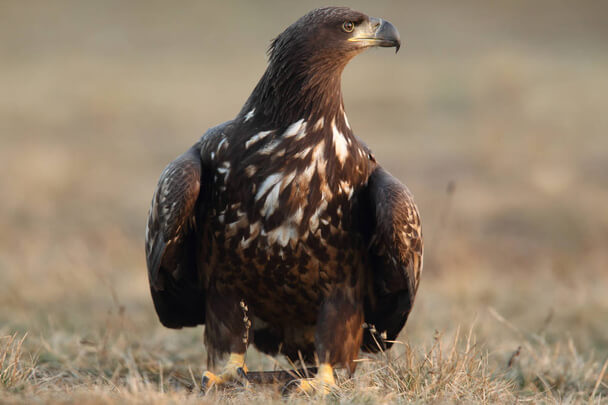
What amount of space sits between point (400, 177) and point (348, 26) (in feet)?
29.7

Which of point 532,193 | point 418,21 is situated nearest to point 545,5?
point 418,21

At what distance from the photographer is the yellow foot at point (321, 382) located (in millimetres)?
4176

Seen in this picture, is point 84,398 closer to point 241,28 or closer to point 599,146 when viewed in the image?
point 599,146

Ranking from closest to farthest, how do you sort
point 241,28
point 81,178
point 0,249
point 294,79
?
point 294,79
point 0,249
point 81,178
point 241,28

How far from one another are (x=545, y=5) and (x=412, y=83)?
15.6m

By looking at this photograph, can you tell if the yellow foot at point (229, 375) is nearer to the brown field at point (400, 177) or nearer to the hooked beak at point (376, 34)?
the brown field at point (400, 177)

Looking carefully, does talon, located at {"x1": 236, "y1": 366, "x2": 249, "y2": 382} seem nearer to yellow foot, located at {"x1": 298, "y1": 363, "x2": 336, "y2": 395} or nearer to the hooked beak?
yellow foot, located at {"x1": 298, "y1": 363, "x2": 336, "y2": 395}

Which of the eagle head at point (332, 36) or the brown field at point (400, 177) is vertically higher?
the eagle head at point (332, 36)

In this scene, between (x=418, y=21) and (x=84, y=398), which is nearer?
(x=84, y=398)

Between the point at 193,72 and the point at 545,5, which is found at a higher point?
the point at 545,5

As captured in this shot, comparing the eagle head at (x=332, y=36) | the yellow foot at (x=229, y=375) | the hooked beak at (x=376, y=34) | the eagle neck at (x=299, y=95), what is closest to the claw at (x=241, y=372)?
the yellow foot at (x=229, y=375)

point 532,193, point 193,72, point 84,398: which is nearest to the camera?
point 84,398

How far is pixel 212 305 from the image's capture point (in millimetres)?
4602

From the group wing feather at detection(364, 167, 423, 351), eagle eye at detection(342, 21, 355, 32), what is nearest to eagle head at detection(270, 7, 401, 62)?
eagle eye at detection(342, 21, 355, 32)
